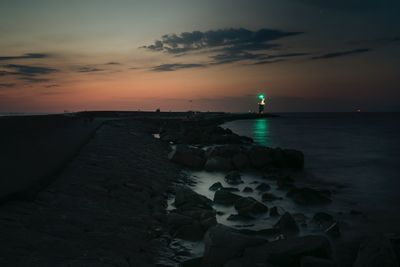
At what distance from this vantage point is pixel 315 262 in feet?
18.4

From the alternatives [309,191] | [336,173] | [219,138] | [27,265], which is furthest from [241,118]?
[27,265]

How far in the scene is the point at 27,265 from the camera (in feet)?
15.7

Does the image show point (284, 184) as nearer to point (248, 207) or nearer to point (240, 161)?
point (240, 161)

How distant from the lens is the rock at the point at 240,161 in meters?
19.8

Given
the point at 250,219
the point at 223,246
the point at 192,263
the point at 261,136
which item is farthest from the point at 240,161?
the point at 261,136

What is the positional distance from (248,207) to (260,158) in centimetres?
1000

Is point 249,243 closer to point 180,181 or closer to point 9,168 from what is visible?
point 9,168

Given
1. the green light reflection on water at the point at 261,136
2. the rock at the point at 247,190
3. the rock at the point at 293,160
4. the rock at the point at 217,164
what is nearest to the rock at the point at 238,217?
the rock at the point at 247,190

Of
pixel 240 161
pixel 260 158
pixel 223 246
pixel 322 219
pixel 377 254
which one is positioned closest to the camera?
pixel 377 254

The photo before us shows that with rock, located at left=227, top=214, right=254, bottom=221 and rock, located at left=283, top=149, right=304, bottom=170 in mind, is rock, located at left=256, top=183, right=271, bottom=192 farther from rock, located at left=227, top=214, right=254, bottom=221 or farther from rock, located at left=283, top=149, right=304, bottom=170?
rock, located at left=283, top=149, right=304, bottom=170

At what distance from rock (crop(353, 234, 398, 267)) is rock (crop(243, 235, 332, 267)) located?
0.56 meters

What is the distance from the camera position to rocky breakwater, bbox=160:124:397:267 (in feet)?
19.7

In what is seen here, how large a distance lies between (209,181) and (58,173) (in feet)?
24.2

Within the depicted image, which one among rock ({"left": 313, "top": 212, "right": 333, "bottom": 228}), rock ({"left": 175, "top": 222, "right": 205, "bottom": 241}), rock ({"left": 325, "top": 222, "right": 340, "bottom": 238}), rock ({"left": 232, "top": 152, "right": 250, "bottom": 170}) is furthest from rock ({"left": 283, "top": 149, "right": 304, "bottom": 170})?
rock ({"left": 175, "top": 222, "right": 205, "bottom": 241})
